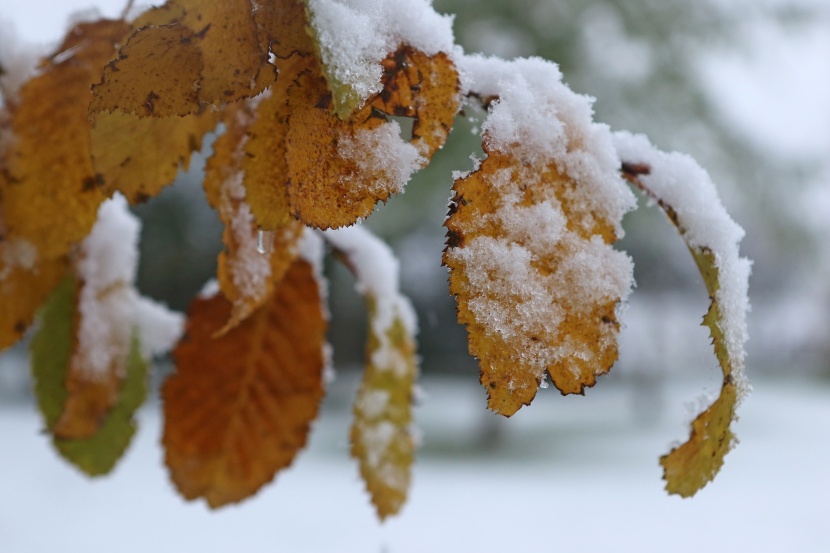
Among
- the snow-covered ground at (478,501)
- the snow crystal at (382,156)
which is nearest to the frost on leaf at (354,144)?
the snow crystal at (382,156)

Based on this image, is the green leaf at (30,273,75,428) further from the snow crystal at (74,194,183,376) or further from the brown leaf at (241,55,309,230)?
the brown leaf at (241,55,309,230)

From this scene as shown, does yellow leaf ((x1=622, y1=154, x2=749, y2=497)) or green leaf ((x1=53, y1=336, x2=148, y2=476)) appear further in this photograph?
green leaf ((x1=53, y1=336, x2=148, y2=476))

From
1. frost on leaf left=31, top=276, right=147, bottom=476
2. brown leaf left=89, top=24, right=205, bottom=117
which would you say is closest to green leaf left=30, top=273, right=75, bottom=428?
frost on leaf left=31, top=276, right=147, bottom=476

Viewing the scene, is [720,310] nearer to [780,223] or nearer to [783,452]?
[783,452]

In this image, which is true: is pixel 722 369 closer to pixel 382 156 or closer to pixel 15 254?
pixel 382 156

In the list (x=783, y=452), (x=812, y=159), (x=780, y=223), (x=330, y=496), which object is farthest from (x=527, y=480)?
(x=812, y=159)

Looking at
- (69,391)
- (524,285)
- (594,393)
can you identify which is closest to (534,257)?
(524,285)

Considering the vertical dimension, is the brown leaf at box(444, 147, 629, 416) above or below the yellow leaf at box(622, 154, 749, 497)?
above

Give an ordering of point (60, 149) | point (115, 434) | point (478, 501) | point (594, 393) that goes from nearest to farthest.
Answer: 1. point (60, 149)
2. point (115, 434)
3. point (478, 501)
4. point (594, 393)
